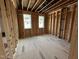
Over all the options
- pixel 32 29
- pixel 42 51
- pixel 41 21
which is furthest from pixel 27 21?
pixel 42 51

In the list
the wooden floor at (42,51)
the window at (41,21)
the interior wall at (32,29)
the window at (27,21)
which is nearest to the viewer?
the wooden floor at (42,51)

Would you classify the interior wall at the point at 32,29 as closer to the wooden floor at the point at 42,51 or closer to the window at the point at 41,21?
the window at the point at 41,21

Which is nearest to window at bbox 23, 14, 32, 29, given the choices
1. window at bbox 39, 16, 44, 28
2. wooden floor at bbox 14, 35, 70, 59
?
window at bbox 39, 16, 44, 28

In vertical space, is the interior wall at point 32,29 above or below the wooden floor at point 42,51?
above

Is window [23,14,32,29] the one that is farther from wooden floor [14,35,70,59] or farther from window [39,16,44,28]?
wooden floor [14,35,70,59]

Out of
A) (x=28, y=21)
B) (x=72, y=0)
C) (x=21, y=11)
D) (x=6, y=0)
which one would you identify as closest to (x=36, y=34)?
(x=28, y=21)

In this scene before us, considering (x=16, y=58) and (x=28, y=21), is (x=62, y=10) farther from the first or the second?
(x=16, y=58)

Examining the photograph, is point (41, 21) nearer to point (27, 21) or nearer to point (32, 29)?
point (32, 29)

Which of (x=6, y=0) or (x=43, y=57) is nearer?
(x=6, y=0)

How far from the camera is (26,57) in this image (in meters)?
2.78

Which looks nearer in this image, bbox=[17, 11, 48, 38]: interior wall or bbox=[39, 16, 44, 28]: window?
bbox=[17, 11, 48, 38]: interior wall

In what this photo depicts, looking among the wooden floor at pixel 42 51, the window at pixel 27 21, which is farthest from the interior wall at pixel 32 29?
the wooden floor at pixel 42 51

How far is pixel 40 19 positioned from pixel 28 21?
145 cm

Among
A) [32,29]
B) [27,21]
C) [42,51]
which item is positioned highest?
[27,21]
